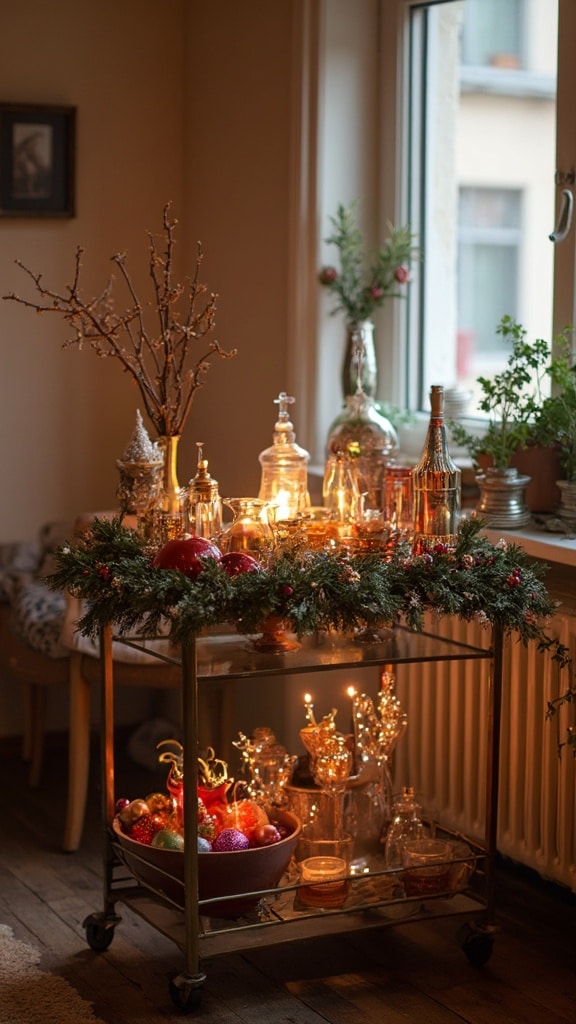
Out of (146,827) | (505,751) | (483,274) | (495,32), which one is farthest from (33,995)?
(495,32)

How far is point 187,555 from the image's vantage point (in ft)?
7.80

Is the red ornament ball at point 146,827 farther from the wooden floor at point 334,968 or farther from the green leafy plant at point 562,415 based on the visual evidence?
the green leafy plant at point 562,415

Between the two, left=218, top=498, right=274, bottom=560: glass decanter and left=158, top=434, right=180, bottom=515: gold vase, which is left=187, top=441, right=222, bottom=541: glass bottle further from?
left=158, top=434, right=180, bottom=515: gold vase

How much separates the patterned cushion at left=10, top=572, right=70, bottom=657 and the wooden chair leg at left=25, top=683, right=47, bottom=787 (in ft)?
0.84

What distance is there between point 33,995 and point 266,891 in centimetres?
48

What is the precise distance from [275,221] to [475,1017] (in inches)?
81.7

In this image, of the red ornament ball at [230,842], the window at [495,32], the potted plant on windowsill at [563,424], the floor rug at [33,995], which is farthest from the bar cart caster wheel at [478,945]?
the window at [495,32]

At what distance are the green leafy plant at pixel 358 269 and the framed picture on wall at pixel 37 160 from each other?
0.84 metres

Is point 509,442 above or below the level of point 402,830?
above

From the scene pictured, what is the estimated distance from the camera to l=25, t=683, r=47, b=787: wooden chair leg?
3809mm

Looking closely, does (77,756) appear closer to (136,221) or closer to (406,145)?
(136,221)

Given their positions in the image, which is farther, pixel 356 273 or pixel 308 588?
pixel 356 273

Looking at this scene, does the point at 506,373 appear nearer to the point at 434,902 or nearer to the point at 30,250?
the point at 434,902

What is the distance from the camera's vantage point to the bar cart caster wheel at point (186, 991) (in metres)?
2.46
